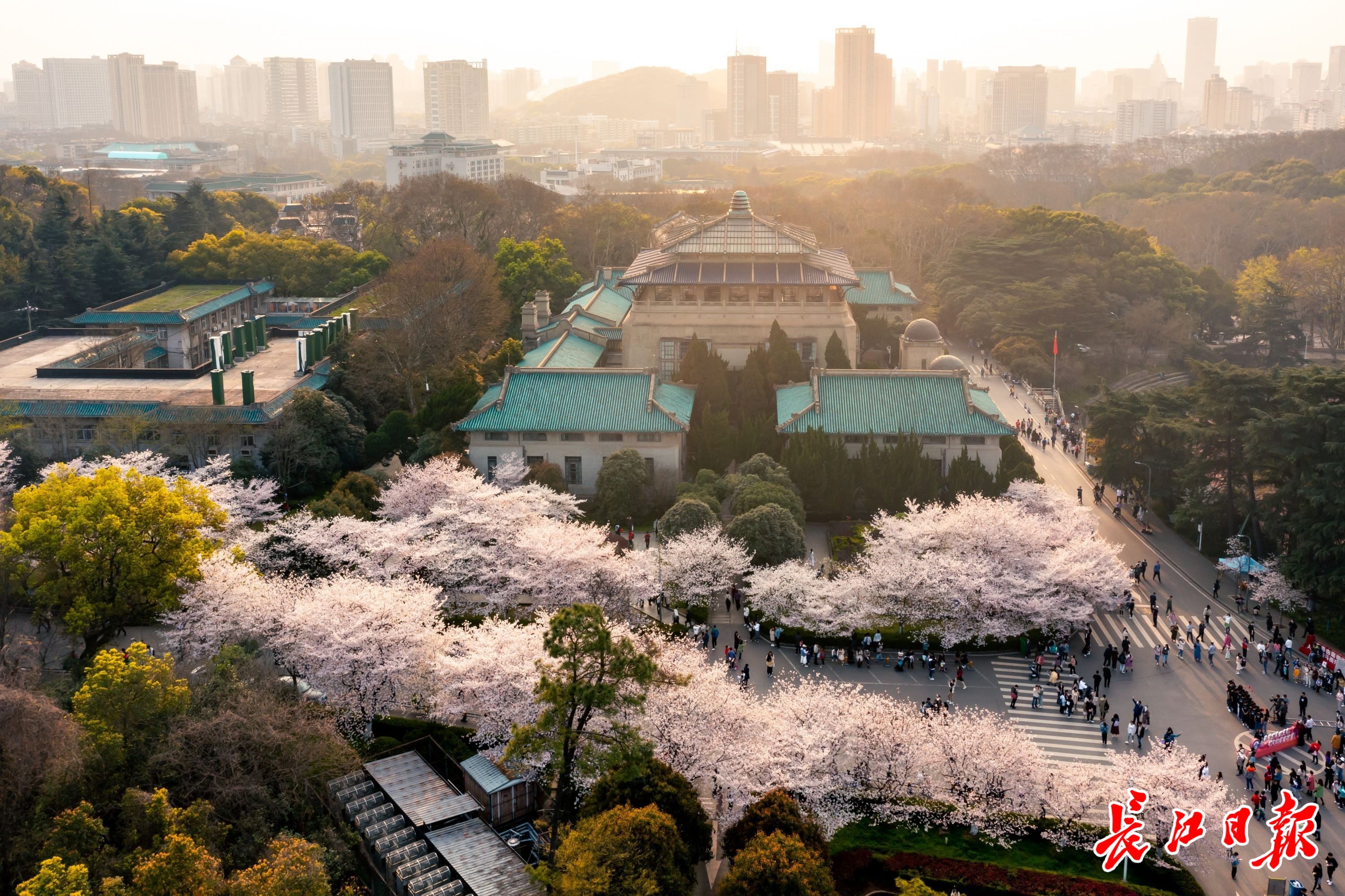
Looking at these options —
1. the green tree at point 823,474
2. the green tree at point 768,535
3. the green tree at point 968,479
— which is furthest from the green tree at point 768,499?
the green tree at point 968,479

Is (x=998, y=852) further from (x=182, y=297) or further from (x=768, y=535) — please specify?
(x=182, y=297)

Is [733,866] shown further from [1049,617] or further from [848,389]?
[848,389]

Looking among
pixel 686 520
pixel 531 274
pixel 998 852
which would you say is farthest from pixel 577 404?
pixel 531 274

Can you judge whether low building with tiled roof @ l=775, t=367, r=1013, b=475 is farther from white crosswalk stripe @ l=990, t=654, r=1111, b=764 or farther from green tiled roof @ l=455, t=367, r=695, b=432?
white crosswalk stripe @ l=990, t=654, r=1111, b=764

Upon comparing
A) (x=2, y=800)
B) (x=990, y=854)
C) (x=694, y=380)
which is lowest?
(x=990, y=854)

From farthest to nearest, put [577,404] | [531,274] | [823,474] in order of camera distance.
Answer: [531,274] < [577,404] < [823,474]

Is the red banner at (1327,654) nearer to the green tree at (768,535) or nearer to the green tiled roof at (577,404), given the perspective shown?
the green tree at (768,535)

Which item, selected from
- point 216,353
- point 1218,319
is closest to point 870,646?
point 216,353
